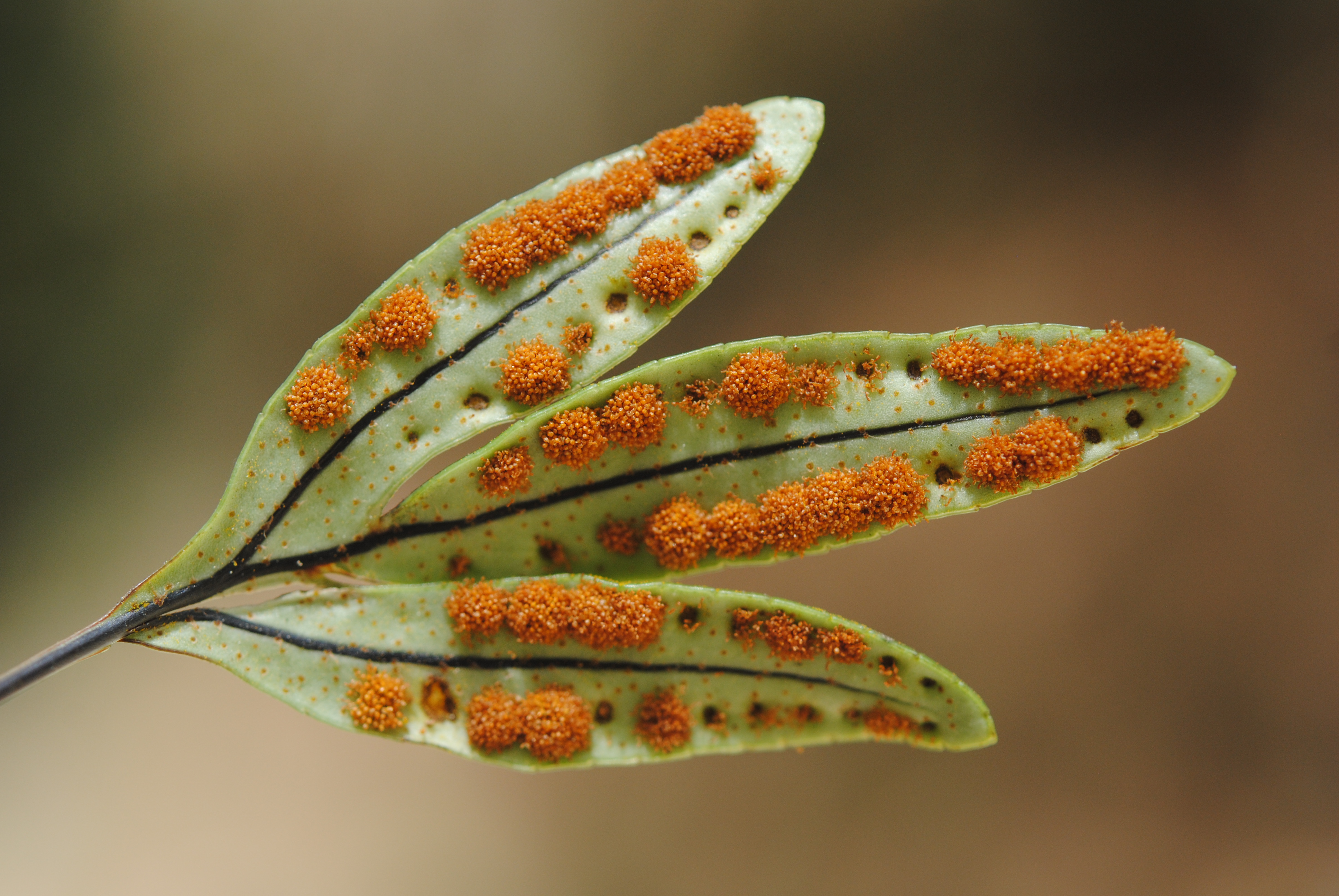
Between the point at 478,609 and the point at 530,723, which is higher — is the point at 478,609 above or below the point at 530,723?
above

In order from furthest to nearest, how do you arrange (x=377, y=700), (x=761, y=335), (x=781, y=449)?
1. (x=761, y=335)
2. (x=781, y=449)
3. (x=377, y=700)

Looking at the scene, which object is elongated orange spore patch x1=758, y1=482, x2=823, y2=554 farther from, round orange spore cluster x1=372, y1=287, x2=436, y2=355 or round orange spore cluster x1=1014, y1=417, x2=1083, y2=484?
round orange spore cluster x1=372, y1=287, x2=436, y2=355

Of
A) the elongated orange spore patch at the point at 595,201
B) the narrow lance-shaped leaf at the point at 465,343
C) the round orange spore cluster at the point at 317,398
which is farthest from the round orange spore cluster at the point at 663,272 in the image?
the round orange spore cluster at the point at 317,398

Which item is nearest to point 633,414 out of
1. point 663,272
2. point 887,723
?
point 663,272

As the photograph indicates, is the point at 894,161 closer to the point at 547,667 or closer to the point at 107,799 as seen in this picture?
the point at 547,667

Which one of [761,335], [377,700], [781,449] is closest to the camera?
[377,700]

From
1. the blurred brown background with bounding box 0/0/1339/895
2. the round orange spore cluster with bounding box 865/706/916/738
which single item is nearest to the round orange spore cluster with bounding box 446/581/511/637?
the blurred brown background with bounding box 0/0/1339/895

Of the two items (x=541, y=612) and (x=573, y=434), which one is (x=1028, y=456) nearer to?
(x=573, y=434)
